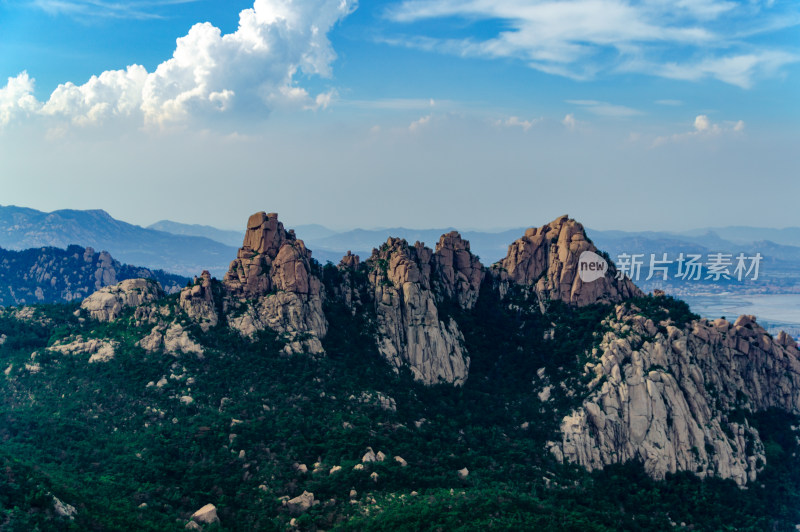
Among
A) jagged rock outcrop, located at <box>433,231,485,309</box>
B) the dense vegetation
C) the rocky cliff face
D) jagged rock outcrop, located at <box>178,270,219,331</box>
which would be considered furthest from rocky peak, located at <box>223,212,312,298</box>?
jagged rock outcrop, located at <box>433,231,485,309</box>

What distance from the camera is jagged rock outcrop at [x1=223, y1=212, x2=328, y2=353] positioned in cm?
8212

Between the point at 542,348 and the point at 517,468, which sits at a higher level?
the point at 542,348

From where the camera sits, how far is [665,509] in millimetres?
66750

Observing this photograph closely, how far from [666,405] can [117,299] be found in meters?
72.9

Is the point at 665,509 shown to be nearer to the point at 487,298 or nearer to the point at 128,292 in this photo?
the point at 487,298

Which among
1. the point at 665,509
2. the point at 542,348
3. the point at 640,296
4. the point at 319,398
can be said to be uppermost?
the point at 640,296

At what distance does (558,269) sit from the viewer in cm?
9450

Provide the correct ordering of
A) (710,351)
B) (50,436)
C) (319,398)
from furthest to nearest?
1. (710,351)
2. (319,398)
3. (50,436)

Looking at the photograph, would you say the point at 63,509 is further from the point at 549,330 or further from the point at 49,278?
the point at 49,278

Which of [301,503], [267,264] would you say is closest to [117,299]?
[267,264]

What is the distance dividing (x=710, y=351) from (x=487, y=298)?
31670 millimetres

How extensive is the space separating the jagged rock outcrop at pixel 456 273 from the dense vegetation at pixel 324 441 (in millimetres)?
4814

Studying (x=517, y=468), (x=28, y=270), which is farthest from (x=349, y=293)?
(x=28, y=270)

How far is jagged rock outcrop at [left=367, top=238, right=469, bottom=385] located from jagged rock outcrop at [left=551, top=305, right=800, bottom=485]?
58.3 feet
